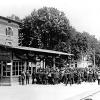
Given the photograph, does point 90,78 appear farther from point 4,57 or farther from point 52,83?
point 4,57

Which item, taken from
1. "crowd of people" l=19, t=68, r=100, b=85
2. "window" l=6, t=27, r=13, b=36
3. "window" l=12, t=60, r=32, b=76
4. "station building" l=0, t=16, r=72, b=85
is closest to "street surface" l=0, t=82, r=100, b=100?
"station building" l=0, t=16, r=72, b=85

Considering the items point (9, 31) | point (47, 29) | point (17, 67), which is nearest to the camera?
point (17, 67)

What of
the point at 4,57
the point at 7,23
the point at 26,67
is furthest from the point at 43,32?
the point at 4,57

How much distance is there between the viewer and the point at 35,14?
59438 millimetres

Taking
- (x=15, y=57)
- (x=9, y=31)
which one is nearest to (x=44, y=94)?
(x=15, y=57)

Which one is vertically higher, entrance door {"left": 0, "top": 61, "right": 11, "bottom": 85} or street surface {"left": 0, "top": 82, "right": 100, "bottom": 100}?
entrance door {"left": 0, "top": 61, "right": 11, "bottom": 85}

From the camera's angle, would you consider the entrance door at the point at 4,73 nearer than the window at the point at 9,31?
Yes

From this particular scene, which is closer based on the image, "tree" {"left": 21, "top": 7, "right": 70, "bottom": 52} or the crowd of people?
the crowd of people

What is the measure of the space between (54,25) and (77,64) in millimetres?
34911

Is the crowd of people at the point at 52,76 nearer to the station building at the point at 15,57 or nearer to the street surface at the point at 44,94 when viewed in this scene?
the station building at the point at 15,57

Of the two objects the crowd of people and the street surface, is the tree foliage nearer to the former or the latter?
the crowd of people

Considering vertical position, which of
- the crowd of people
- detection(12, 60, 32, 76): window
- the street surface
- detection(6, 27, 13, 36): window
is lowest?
the street surface

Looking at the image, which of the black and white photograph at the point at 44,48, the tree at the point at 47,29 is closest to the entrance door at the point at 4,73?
the black and white photograph at the point at 44,48

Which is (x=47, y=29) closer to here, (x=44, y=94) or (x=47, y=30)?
(x=47, y=30)
